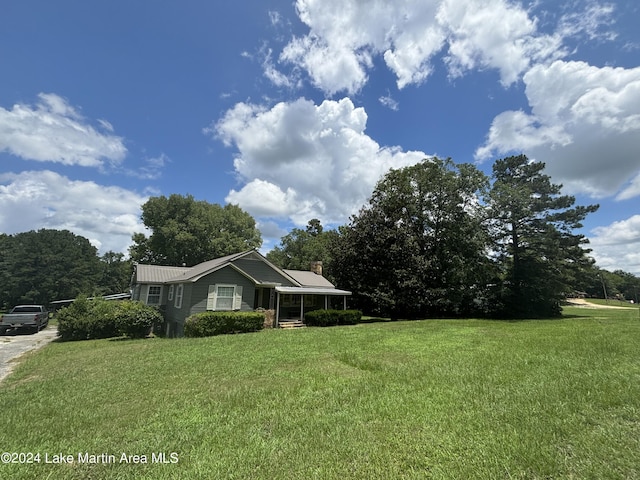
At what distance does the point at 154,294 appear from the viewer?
2138 cm

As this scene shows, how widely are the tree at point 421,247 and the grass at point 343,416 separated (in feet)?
47.0

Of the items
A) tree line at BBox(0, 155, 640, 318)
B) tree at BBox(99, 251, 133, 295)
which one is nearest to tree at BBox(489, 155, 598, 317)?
tree line at BBox(0, 155, 640, 318)

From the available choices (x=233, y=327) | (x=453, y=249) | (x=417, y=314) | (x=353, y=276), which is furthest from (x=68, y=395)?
(x=453, y=249)

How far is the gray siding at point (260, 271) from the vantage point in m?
19.9

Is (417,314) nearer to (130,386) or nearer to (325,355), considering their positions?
(325,355)

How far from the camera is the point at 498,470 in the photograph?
3.08m

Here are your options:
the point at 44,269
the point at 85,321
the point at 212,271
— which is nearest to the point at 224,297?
the point at 212,271

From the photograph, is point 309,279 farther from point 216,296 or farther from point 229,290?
point 216,296

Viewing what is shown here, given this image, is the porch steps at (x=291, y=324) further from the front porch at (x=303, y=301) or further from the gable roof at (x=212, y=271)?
the gable roof at (x=212, y=271)

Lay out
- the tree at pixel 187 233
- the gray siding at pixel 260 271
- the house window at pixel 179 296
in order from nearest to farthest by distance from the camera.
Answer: the house window at pixel 179 296 < the gray siding at pixel 260 271 < the tree at pixel 187 233

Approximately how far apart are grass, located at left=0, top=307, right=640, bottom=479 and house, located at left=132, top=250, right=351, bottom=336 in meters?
8.49

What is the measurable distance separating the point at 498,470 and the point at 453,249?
23043 millimetres

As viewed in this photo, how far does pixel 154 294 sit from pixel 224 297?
284 inches

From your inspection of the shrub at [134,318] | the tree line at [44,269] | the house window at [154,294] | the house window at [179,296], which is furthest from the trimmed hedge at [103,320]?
the tree line at [44,269]
